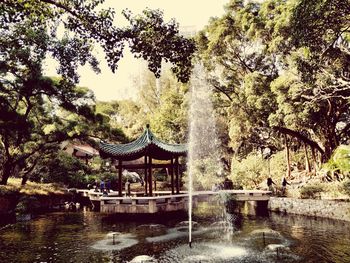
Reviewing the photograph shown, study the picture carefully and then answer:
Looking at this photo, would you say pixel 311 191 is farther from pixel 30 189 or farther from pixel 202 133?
pixel 30 189

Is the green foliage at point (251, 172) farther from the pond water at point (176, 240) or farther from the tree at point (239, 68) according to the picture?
the pond water at point (176, 240)

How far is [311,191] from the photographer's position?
19.7m

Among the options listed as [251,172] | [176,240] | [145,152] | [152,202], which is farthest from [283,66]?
[176,240]

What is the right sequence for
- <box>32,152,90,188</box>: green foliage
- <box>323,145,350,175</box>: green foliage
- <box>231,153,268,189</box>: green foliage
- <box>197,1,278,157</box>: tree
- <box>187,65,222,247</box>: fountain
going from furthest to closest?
<box>187,65,222,247</box>: fountain → <box>32,152,90,188</box>: green foliage → <box>231,153,268,189</box>: green foliage → <box>197,1,278,157</box>: tree → <box>323,145,350,175</box>: green foliage

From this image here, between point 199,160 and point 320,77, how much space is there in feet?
57.5

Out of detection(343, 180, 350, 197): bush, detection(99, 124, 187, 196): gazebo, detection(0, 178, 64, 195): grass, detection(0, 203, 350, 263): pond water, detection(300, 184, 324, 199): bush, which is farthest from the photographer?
detection(0, 178, 64, 195): grass

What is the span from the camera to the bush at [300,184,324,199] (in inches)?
767

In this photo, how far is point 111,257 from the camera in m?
11.4

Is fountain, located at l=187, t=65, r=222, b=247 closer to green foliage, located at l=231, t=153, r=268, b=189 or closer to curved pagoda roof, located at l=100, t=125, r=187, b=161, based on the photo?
green foliage, located at l=231, t=153, r=268, b=189

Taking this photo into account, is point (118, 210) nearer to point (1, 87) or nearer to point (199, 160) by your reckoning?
point (1, 87)

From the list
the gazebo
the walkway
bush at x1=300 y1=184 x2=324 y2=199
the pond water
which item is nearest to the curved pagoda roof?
the gazebo

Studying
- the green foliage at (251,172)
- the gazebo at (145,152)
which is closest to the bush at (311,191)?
the green foliage at (251,172)

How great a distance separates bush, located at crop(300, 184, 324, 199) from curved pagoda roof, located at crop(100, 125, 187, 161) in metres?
8.13

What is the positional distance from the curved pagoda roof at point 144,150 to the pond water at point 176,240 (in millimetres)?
4030
